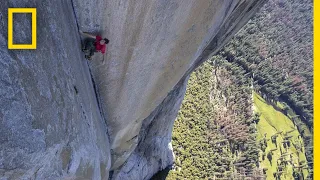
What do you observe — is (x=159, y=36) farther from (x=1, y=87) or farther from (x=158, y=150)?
(x=158, y=150)

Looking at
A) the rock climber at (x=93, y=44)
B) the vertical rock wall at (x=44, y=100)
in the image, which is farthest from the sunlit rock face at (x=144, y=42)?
the vertical rock wall at (x=44, y=100)

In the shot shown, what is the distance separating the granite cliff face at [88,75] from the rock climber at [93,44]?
0.64 ft

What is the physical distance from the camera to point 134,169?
15.4 meters

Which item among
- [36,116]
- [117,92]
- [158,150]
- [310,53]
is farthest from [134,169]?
[310,53]

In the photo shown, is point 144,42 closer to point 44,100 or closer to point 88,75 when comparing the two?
point 88,75

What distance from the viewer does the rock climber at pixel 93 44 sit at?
677cm

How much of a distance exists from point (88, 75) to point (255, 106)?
94.0ft

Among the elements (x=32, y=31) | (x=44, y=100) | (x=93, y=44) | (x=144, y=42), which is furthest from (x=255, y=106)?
(x=32, y=31)

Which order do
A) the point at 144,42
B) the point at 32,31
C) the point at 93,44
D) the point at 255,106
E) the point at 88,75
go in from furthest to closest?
the point at 255,106, the point at 144,42, the point at 88,75, the point at 93,44, the point at 32,31

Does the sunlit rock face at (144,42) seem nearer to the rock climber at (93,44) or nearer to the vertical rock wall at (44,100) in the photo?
the rock climber at (93,44)

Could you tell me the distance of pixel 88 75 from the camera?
7.69 meters

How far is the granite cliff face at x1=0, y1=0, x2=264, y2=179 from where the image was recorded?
4.37 m

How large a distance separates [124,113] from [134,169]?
6.51 m

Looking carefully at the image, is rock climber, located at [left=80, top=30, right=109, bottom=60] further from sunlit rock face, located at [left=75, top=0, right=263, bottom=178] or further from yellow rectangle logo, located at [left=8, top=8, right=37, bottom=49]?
yellow rectangle logo, located at [left=8, top=8, right=37, bottom=49]
